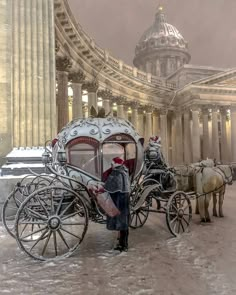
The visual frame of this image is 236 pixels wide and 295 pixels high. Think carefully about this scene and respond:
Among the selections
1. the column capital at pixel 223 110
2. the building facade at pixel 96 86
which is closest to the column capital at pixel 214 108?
the building facade at pixel 96 86

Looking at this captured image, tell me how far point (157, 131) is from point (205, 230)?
39.2 metres

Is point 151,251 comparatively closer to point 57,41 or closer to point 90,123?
point 90,123

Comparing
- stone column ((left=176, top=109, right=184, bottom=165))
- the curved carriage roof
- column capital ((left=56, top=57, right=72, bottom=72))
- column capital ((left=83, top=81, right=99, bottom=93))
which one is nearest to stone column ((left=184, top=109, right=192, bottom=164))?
stone column ((left=176, top=109, right=184, bottom=165))

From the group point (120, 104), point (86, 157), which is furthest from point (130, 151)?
point (120, 104)

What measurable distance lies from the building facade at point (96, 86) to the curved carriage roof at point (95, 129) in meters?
3.44

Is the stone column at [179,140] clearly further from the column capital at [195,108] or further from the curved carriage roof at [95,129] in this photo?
the curved carriage roof at [95,129]

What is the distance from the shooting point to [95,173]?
7914 millimetres

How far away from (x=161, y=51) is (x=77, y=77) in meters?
40.9

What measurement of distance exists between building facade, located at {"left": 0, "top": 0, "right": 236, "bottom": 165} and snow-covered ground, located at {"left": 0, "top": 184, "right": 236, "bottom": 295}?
15.0 feet

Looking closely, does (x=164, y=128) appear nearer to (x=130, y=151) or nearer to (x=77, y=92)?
(x=77, y=92)

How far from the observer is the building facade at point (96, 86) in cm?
1102

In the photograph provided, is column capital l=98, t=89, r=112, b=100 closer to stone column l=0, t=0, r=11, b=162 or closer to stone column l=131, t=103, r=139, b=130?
stone column l=131, t=103, r=139, b=130

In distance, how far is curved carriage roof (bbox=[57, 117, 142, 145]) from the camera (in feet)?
25.1

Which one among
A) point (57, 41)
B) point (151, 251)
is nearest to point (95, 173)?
point (151, 251)
